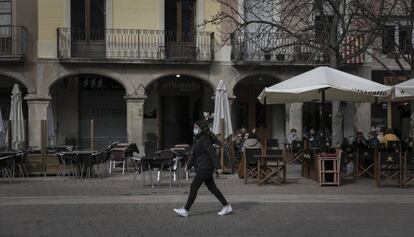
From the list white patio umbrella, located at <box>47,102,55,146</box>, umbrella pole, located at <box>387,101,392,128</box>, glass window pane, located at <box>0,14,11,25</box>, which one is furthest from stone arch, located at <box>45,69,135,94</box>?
umbrella pole, located at <box>387,101,392,128</box>

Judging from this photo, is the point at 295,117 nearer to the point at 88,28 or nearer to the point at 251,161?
the point at 88,28

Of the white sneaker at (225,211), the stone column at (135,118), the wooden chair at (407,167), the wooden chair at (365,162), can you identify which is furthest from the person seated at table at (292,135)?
the white sneaker at (225,211)

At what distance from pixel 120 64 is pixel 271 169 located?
405 inches

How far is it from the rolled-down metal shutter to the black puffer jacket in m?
15.6

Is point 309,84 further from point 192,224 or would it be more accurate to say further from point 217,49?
point 217,49

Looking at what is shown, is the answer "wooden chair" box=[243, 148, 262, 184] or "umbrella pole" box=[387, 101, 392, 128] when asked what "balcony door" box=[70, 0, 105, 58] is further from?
"umbrella pole" box=[387, 101, 392, 128]

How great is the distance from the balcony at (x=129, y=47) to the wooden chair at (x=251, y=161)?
9.03 meters

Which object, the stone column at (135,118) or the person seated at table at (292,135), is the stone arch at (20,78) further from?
the person seated at table at (292,135)

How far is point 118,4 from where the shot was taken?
24.3m

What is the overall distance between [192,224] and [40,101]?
15.6 m

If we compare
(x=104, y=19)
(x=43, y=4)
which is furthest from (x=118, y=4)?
(x=43, y=4)

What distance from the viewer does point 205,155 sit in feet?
34.4

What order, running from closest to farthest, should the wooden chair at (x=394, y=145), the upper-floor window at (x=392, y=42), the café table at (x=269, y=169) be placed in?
the café table at (x=269, y=169) < the wooden chair at (x=394, y=145) < the upper-floor window at (x=392, y=42)

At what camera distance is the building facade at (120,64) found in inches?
930
